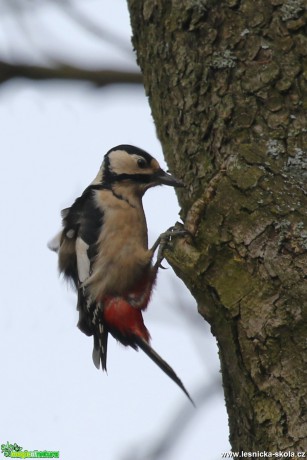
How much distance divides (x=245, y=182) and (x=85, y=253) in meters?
1.63

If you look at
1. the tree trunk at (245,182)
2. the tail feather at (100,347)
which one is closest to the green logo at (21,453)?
the tail feather at (100,347)

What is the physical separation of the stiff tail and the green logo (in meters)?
0.65

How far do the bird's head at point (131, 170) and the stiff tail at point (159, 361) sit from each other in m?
0.78

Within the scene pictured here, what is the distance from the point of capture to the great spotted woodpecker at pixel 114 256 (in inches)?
150

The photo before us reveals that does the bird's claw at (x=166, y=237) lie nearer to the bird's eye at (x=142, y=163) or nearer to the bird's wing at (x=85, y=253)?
the bird's wing at (x=85, y=253)

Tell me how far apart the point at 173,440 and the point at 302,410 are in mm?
2073

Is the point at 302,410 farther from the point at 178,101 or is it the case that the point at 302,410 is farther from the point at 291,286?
the point at 178,101

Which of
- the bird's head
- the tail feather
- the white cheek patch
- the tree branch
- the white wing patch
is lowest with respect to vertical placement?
the tail feather

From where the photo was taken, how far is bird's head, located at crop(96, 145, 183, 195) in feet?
12.8

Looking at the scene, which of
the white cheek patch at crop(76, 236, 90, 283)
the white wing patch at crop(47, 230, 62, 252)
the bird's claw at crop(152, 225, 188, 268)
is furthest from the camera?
the white wing patch at crop(47, 230, 62, 252)

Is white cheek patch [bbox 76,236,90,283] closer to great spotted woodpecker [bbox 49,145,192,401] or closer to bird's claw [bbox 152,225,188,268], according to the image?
great spotted woodpecker [bbox 49,145,192,401]

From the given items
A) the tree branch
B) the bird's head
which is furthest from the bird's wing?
the tree branch

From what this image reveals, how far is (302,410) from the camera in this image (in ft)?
7.02

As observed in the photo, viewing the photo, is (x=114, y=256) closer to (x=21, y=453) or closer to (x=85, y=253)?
(x=85, y=253)
